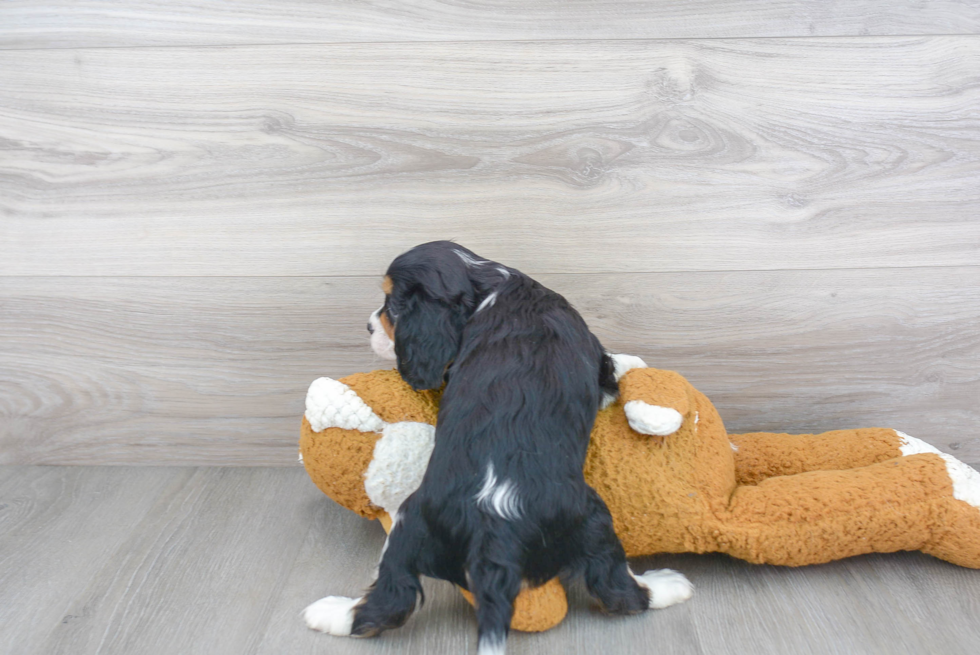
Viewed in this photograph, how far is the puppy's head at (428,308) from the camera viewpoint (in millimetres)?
1103

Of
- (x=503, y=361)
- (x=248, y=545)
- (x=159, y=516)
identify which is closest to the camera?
(x=503, y=361)

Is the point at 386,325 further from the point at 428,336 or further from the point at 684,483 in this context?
the point at 684,483

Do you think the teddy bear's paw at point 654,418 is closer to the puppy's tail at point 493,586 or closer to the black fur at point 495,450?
the black fur at point 495,450

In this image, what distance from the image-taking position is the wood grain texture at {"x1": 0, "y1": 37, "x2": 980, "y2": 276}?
54.6 inches

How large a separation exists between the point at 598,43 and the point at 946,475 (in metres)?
0.95

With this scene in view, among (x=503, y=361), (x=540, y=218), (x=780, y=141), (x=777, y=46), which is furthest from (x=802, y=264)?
(x=503, y=361)

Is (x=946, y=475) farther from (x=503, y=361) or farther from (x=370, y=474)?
(x=370, y=474)

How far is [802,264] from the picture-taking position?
1.45 m

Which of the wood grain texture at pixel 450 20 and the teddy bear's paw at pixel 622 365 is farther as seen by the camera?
the wood grain texture at pixel 450 20

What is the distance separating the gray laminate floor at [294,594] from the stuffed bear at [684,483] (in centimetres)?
6

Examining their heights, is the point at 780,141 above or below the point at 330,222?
above

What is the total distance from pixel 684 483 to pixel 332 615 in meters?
0.56

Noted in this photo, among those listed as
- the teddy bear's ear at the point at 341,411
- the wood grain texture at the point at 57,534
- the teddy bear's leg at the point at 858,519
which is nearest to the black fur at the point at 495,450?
the teddy bear's ear at the point at 341,411

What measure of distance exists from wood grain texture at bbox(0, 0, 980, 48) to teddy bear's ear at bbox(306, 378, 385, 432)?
68 cm
